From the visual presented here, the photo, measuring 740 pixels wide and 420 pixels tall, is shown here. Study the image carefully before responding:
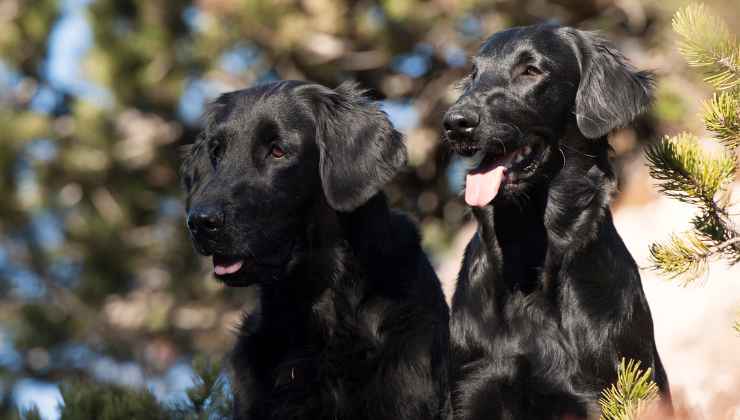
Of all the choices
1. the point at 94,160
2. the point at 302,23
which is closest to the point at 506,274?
the point at 302,23

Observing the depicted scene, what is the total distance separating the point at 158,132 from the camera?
14.3 meters

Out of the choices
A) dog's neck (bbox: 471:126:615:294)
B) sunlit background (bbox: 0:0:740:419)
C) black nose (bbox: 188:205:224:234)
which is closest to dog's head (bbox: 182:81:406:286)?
black nose (bbox: 188:205:224:234)

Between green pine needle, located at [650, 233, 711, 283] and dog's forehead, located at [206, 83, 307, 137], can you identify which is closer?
green pine needle, located at [650, 233, 711, 283]

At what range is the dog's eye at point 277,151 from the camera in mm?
4285

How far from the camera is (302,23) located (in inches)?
488

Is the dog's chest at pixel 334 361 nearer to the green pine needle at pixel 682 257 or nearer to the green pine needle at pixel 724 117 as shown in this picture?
the green pine needle at pixel 682 257

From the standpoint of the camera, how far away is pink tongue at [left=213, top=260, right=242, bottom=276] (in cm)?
411

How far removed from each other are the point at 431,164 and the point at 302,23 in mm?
2704

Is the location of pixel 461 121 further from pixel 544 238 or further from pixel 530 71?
pixel 544 238

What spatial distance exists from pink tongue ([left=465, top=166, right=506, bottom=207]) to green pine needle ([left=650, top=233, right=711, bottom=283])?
700 mm

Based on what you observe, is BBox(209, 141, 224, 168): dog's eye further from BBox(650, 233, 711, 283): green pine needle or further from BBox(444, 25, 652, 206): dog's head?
BBox(650, 233, 711, 283): green pine needle

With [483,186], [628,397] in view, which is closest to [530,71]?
[483,186]

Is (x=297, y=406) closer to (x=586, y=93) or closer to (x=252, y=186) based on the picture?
(x=252, y=186)

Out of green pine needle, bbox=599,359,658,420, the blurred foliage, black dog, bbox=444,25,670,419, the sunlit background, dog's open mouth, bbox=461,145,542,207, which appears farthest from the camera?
the sunlit background
